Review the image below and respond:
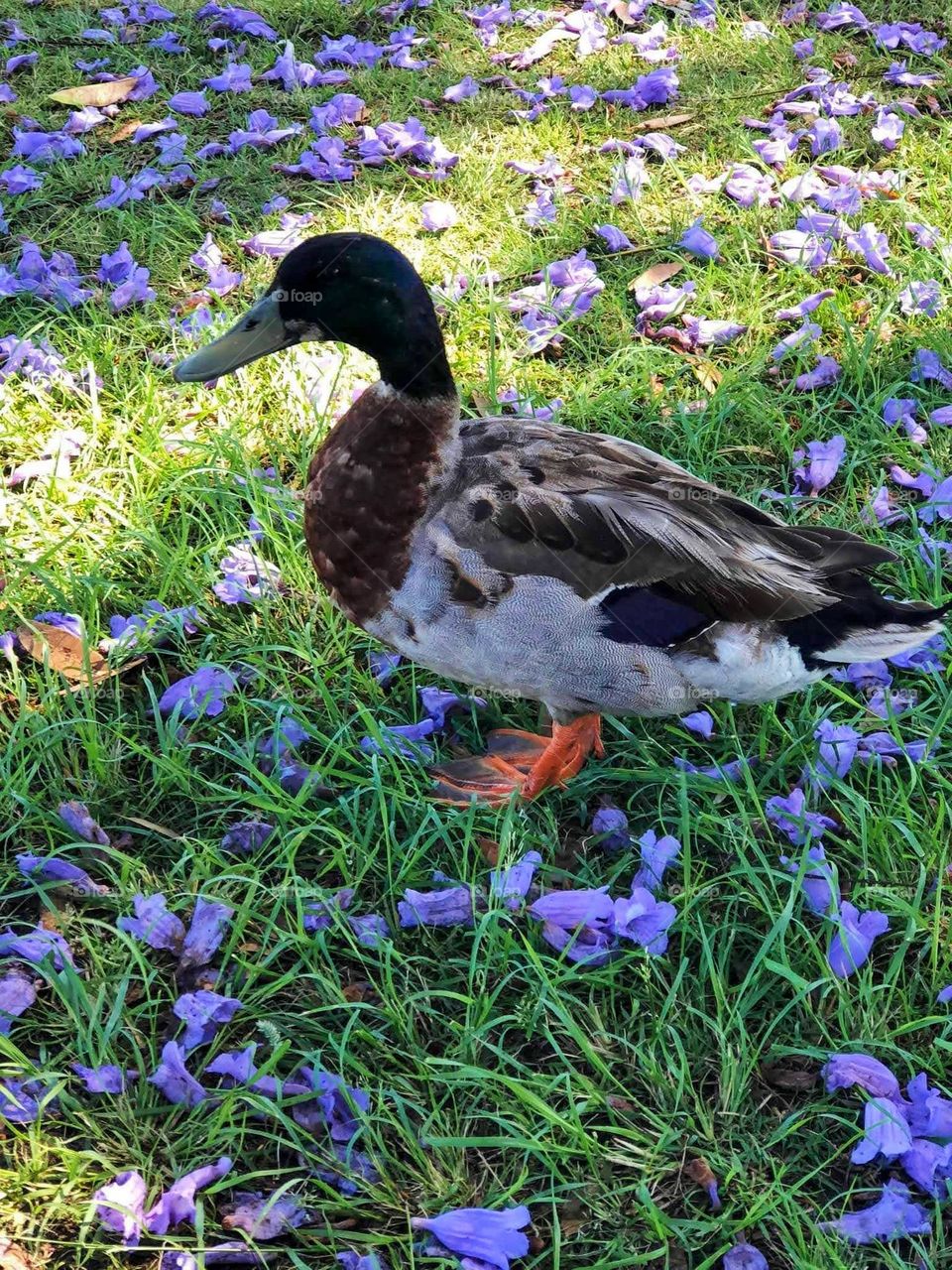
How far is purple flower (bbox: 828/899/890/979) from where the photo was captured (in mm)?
2150

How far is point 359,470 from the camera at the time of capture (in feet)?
7.77


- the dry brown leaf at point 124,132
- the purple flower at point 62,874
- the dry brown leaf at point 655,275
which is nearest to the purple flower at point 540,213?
the dry brown leaf at point 655,275

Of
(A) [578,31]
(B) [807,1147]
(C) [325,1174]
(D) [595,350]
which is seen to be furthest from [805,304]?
(C) [325,1174]

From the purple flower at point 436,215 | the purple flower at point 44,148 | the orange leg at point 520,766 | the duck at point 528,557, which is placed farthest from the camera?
the purple flower at point 44,148

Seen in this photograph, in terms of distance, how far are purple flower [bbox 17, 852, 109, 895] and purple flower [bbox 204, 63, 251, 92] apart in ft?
11.2

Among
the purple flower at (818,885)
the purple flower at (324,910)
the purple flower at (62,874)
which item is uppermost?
the purple flower at (62,874)

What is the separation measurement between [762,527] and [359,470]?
2.83 ft

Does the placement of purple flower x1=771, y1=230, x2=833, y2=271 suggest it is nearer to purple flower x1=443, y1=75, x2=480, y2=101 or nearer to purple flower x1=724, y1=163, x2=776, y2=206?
purple flower x1=724, y1=163, x2=776, y2=206

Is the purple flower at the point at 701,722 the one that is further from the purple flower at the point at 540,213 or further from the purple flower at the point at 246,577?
the purple flower at the point at 540,213

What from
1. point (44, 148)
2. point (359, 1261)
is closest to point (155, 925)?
point (359, 1261)

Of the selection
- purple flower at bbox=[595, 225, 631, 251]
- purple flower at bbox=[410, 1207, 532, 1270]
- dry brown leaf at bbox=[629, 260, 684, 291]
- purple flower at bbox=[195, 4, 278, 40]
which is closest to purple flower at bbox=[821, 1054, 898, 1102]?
purple flower at bbox=[410, 1207, 532, 1270]

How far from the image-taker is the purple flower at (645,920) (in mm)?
2168

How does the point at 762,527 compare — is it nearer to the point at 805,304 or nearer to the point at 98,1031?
the point at 805,304

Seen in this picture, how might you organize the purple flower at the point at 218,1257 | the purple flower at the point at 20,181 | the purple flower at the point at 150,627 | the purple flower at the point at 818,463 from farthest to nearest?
the purple flower at the point at 20,181, the purple flower at the point at 818,463, the purple flower at the point at 150,627, the purple flower at the point at 218,1257
